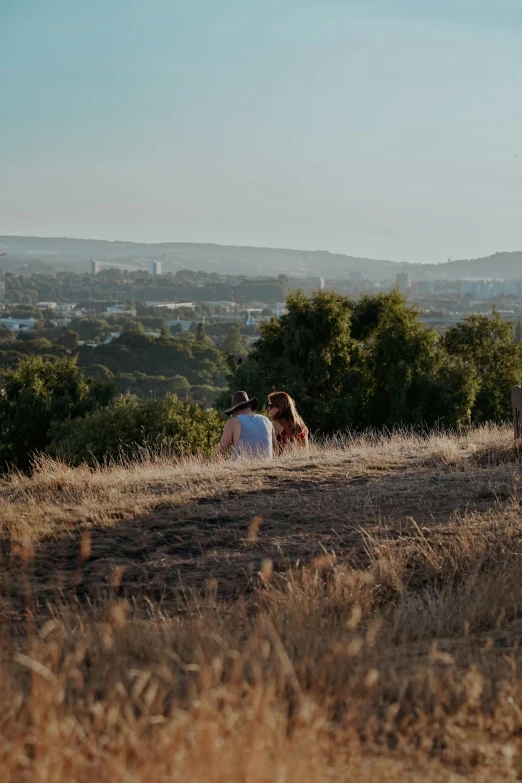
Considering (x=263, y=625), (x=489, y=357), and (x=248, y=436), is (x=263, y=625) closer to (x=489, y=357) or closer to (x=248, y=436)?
(x=248, y=436)

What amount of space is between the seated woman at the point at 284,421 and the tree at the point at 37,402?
17392 millimetres

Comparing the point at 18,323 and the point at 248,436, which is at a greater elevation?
the point at 248,436

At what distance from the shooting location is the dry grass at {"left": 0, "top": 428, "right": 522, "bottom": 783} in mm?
2715

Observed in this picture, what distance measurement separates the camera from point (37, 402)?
95.5 ft

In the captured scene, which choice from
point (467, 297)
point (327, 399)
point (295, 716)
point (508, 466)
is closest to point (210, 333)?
point (467, 297)

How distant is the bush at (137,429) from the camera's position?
19.7m

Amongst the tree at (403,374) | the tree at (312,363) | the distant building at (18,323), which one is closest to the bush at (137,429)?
the tree at (312,363)

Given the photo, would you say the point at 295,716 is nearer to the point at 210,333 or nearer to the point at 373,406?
the point at 373,406

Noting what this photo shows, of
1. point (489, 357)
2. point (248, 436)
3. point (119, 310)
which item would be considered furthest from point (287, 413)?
point (119, 310)

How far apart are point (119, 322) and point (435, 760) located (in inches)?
3550

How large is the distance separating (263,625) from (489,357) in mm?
32838

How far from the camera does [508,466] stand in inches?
340

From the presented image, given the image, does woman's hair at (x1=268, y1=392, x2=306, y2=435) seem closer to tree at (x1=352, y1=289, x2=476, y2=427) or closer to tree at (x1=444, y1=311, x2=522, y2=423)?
tree at (x1=352, y1=289, x2=476, y2=427)

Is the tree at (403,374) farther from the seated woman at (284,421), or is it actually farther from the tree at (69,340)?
the tree at (69,340)
